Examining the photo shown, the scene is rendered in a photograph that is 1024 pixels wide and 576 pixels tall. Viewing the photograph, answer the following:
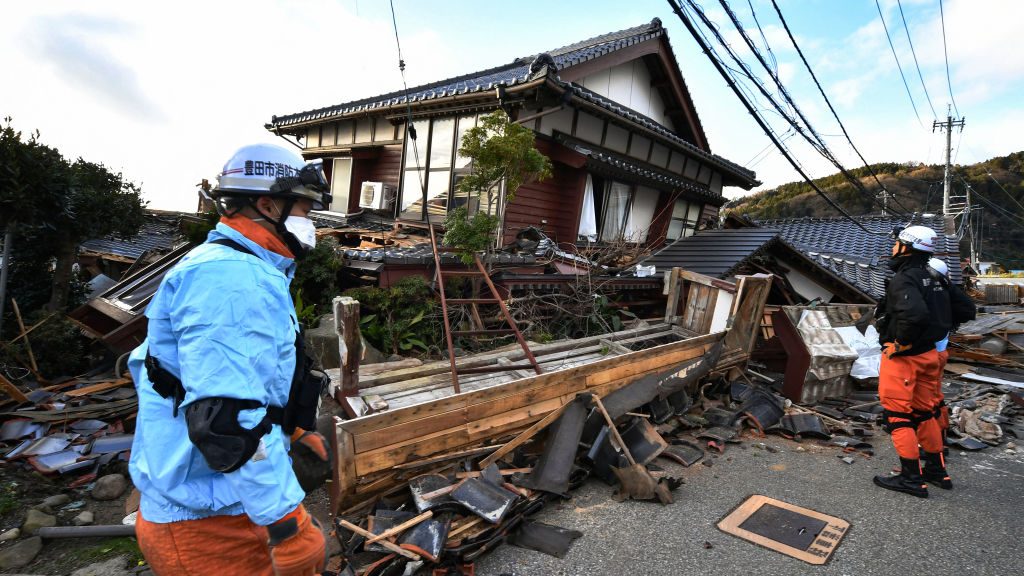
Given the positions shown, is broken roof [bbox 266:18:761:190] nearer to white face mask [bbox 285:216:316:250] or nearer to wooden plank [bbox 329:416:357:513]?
wooden plank [bbox 329:416:357:513]

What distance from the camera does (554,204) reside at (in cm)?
1013

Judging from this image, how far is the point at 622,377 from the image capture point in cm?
532

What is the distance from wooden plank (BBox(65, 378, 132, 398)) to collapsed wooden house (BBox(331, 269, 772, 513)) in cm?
283

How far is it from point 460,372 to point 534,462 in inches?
44.2

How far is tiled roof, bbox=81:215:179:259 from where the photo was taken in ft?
32.6

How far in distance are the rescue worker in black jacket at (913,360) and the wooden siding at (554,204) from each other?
238 inches

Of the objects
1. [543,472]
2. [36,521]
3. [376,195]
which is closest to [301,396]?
[543,472]

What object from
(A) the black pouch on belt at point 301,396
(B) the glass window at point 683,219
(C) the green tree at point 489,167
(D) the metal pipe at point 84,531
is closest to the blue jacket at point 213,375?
(A) the black pouch on belt at point 301,396

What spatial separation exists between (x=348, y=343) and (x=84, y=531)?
218 cm

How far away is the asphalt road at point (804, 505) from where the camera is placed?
10.5 feet

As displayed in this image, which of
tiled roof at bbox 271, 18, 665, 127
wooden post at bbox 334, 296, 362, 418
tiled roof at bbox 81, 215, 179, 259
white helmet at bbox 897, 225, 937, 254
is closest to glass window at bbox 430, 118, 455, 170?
tiled roof at bbox 271, 18, 665, 127

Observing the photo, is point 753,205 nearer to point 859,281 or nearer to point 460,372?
point 859,281

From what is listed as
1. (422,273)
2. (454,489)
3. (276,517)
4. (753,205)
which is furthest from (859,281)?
(753,205)

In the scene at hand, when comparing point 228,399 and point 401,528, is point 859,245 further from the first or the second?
point 228,399
